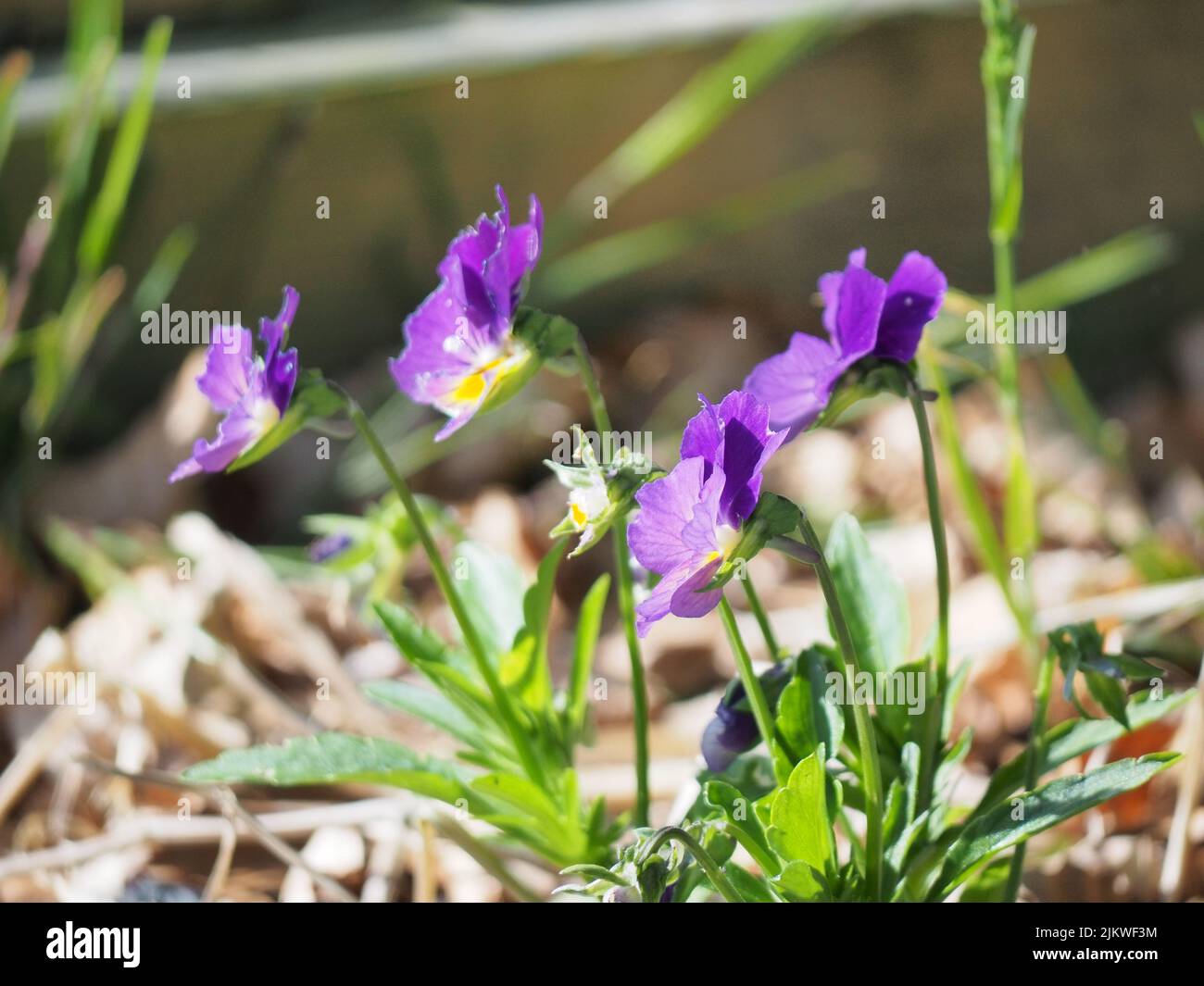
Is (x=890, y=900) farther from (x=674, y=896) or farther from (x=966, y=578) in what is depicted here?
(x=966, y=578)

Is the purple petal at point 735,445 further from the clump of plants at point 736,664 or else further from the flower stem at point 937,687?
the flower stem at point 937,687

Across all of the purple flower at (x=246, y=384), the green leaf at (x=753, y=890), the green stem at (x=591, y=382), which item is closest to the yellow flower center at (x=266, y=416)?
the purple flower at (x=246, y=384)

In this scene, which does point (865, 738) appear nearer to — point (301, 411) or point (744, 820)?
point (744, 820)

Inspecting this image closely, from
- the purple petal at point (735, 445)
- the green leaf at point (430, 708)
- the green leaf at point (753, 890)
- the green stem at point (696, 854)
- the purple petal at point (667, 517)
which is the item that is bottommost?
the green leaf at point (753, 890)

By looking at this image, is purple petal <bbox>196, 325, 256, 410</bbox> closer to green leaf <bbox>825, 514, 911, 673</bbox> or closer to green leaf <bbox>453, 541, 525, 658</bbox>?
green leaf <bbox>453, 541, 525, 658</bbox>

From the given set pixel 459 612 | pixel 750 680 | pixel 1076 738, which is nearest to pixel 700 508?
pixel 750 680

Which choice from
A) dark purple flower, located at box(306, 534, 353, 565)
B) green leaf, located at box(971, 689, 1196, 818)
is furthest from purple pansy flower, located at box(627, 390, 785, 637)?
dark purple flower, located at box(306, 534, 353, 565)
